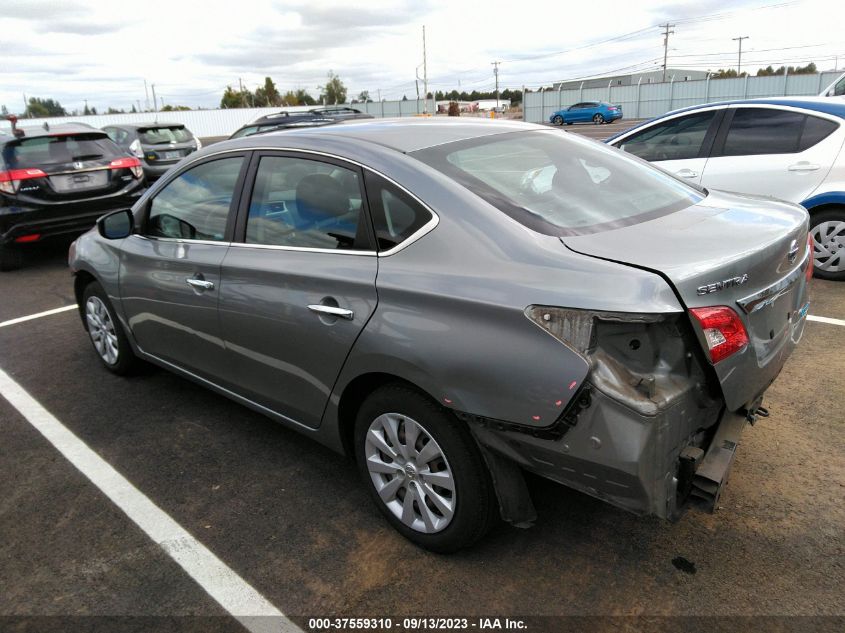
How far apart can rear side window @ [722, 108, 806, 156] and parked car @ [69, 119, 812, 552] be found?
11.0 feet

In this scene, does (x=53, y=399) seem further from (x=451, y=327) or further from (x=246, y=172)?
(x=451, y=327)

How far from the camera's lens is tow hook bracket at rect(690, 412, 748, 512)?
217cm

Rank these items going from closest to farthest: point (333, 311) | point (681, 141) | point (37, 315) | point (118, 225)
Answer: point (333, 311) → point (118, 225) → point (37, 315) → point (681, 141)

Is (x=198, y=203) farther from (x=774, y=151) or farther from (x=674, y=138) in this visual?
(x=774, y=151)

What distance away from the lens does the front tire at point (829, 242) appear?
5.60m

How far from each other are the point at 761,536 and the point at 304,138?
8.64 ft

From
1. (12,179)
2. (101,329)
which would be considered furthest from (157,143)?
(101,329)

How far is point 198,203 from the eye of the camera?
11.5ft

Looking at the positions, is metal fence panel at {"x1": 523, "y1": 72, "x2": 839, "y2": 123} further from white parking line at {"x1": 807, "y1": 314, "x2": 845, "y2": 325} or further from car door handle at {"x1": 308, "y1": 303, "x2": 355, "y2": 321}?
car door handle at {"x1": 308, "y1": 303, "x2": 355, "y2": 321}

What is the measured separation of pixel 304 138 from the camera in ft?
9.95

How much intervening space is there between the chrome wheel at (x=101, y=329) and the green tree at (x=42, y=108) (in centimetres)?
7129

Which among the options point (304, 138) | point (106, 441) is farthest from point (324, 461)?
point (304, 138)


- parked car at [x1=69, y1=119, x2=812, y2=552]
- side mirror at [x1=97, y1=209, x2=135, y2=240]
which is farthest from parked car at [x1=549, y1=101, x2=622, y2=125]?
side mirror at [x1=97, y1=209, x2=135, y2=240]

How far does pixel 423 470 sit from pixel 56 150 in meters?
7.51
